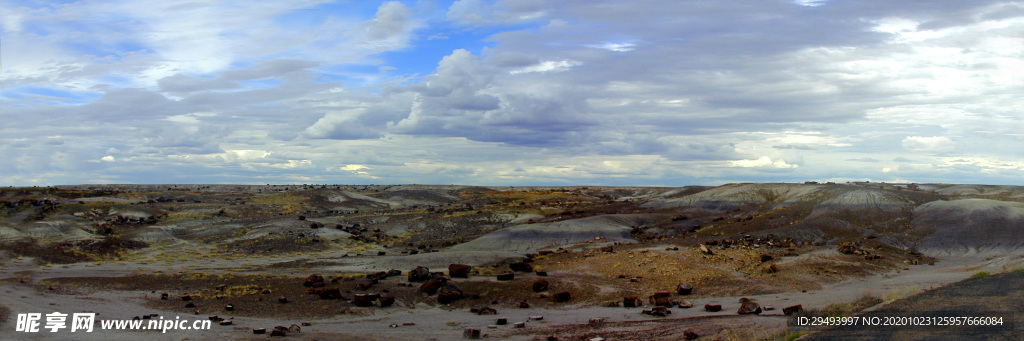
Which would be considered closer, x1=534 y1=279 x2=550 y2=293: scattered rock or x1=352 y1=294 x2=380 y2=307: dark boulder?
x1=352 y1=294 x2=380 y2=307: dark boulder

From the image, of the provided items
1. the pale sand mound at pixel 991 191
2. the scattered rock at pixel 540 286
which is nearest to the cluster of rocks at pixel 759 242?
the scattered rock at pixel 540 286

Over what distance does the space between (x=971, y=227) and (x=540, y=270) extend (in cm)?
3813

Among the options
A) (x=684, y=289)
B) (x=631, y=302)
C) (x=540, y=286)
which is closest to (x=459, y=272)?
(x=540, y=286)

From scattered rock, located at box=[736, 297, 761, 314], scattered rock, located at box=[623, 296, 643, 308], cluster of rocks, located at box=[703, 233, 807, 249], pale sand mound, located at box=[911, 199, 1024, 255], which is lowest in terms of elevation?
scattered rock, located at box=[623, 296, 643, 308]

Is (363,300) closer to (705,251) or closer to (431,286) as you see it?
(431,286)

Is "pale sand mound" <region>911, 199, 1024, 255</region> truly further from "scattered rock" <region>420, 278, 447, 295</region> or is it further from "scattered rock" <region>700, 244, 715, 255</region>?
"scattered rock" <region>420, 278, 447, 295</region>

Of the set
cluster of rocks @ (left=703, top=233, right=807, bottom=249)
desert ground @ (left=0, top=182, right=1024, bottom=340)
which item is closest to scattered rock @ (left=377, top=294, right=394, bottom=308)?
desert ground @ (left=0, top=182, right=1024, bottom=340)

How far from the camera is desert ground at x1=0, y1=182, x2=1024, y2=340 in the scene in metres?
22.3

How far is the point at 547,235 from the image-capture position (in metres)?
58.0

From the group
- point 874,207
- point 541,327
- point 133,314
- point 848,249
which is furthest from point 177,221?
point 874,207

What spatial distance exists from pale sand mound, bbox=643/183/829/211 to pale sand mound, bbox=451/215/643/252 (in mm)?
20991

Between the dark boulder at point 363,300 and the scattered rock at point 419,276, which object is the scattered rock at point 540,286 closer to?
the scattered rock at point 419,276

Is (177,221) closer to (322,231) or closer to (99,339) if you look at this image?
(322,231)

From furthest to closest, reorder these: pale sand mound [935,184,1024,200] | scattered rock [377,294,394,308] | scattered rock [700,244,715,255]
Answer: pale sand mound [935,184,1024,200], scattered rock [700,244,715,255], scattered rock [377,294,394,308]
